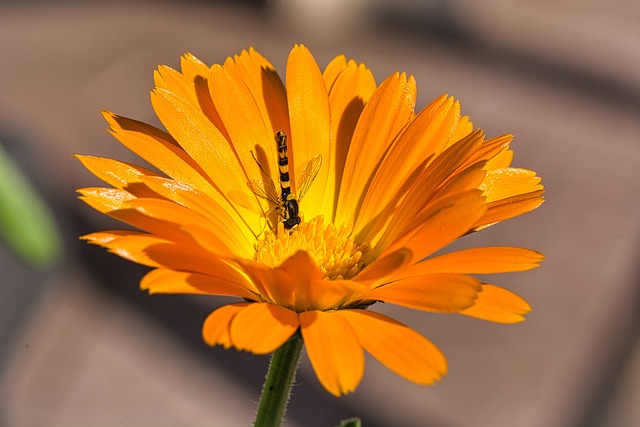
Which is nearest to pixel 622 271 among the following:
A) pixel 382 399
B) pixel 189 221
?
pixel 382 399

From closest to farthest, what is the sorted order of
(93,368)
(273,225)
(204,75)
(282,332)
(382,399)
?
1. (282,332)
2. (204,75)
3. (273,225)
4. (382,399)
5. (93,368)

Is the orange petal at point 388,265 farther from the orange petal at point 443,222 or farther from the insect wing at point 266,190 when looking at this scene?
the insect wing at point 266,190

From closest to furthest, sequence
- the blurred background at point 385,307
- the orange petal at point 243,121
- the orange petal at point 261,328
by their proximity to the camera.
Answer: the orange petal at point 261,328 < the orange petal at point 243,121 < the blurred background at point 385,307

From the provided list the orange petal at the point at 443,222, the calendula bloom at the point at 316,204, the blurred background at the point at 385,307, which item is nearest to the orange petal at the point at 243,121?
Result: the calendula bloom at the point at 316,204

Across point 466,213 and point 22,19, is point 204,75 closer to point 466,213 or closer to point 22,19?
point 466,213

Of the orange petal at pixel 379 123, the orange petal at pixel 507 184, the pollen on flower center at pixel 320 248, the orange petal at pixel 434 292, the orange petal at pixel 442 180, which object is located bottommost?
the orange petal at pixel 434 292

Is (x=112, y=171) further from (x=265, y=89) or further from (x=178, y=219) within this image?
(x=265, y=89)

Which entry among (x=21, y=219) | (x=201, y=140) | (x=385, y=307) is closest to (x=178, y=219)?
(x=201, y=140)
